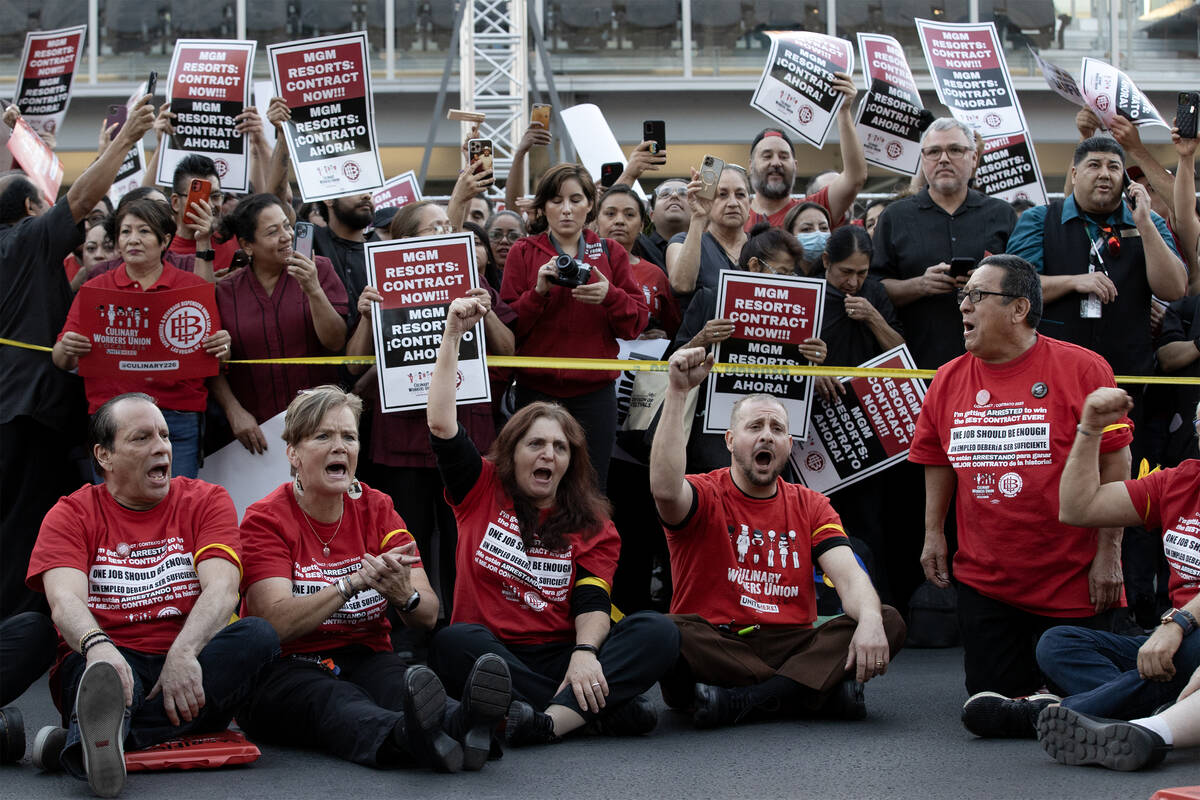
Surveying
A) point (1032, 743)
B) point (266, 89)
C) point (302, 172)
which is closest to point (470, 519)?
point (1032, 743)

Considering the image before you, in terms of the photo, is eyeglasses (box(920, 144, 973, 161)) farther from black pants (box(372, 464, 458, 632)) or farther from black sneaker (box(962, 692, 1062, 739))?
black sneaker (box(962, 692, 1062, 739))

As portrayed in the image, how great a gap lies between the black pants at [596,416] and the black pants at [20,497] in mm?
Answer: 2189

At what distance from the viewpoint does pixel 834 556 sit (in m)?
5.65

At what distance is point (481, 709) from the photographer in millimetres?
4578

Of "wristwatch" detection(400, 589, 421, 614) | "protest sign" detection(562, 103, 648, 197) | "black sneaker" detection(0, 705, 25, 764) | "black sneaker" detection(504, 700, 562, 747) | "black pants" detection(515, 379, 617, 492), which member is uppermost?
"protest sign" detection(562, 103, 648, 197)

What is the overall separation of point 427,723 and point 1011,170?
19.2ft

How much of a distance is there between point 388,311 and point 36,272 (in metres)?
1.59

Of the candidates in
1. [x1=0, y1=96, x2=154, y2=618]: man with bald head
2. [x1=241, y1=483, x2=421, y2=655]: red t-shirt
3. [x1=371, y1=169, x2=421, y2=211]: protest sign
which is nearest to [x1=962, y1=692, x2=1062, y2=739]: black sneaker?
[x1=241, y1=483, x2=421, y2=655]: red t-shirt

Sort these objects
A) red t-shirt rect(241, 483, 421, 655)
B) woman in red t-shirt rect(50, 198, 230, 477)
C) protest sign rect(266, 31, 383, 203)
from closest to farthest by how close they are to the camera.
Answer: red t-shirt rect(241, 483, 421, 655)
woman in red t-shirt rect(50, 198, 230, 477)
protest sign rect(266, 31, 383, 203)

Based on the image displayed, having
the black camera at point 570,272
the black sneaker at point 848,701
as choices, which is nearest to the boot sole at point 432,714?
the black sneaker at point 848,701

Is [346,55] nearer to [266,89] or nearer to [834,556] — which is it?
[266,89]

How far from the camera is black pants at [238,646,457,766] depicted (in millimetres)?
4766

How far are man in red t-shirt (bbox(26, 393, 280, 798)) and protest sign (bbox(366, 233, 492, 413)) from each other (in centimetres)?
155

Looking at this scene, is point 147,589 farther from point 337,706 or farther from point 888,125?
point 888,125
